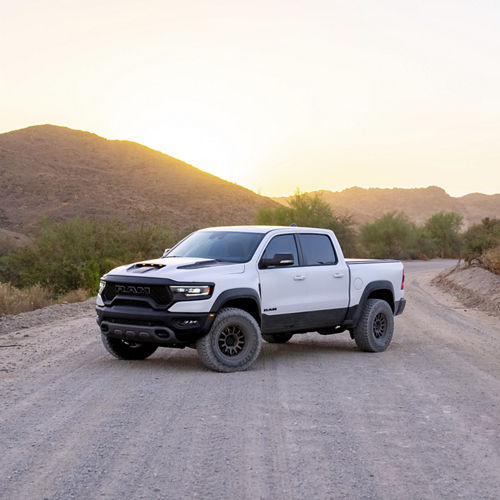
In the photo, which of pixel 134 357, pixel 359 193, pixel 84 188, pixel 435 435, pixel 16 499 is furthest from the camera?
pixel 359 193

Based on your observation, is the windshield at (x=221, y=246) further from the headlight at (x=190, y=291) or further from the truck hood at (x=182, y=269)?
the headlight at (x=190, y=291)

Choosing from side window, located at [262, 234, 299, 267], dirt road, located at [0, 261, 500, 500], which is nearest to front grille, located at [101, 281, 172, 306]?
dirt road, located at [0, 261, 500, 500]

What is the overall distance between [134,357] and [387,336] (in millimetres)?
4190

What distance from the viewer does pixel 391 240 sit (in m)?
66.0

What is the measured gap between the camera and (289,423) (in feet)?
23.9

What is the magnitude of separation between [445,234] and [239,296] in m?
66.9

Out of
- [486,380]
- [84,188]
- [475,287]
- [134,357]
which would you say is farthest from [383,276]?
[84,188]

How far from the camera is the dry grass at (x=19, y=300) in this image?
765 inches

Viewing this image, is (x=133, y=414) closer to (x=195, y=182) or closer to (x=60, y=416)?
(x=60, y=416)

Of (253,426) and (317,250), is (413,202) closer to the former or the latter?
(317,250)

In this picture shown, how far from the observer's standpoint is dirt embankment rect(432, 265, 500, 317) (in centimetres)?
Answer: 2256

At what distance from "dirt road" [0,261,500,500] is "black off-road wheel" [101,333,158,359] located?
0.65 ft

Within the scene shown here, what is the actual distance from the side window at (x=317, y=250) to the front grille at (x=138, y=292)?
2.55 m

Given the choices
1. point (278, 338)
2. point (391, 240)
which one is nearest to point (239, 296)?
point (278, 338)
